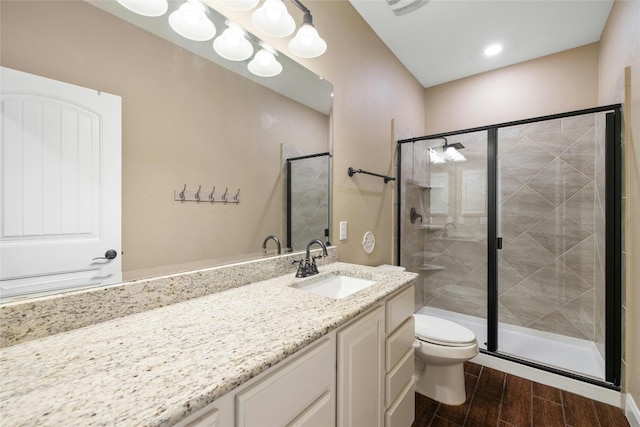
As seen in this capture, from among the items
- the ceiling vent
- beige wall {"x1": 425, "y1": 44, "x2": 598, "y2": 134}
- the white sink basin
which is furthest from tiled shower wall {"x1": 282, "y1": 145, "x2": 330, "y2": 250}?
beige wall {"x1": 425, "y1": 44, "x2": 598, "y2": 134}

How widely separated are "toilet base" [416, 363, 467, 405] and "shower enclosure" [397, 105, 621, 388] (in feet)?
2.09

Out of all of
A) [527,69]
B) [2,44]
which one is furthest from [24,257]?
[527,69]

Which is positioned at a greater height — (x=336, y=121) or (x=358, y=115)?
(x=358, y=115)

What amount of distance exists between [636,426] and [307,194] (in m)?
2.18

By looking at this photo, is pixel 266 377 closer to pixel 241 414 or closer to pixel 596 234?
pixel 241 414

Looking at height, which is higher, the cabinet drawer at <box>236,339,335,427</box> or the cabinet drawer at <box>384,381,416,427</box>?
the cabinet drawer at <box>236,339,335,427</box>

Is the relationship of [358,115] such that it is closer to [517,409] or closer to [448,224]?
[448,224]

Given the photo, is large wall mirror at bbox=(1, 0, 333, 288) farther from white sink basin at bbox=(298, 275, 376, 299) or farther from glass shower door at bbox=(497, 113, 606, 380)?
glass shower door at bbox=(497, 113, 606, 380)

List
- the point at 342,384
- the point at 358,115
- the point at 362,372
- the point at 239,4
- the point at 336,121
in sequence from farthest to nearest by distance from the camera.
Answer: the point at 358,115 < the point at 336,121 < the point at 239,4 < the point at 362,372 < the point at 342,384

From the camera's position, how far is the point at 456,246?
2.81 meters

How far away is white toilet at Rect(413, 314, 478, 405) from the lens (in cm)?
168

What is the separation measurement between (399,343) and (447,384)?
79 centimetres

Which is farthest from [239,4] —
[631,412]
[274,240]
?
[631,412]

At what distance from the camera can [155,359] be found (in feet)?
2.04
